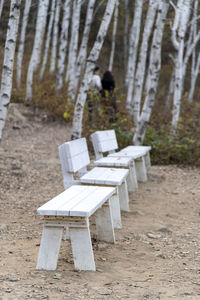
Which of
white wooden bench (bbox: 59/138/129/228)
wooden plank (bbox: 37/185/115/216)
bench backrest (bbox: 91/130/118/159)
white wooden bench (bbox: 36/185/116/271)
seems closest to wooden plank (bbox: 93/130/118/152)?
bench backrest (bbox: 91/130/118/159)

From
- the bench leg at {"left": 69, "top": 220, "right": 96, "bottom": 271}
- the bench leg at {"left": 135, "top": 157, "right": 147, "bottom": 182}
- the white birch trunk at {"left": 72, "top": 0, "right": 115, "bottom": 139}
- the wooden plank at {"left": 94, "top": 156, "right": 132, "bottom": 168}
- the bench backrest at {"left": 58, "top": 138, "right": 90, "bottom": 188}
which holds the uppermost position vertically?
the white birch trunk at {"left": 72, "top": 0, "right": 115, "bottom": 139}

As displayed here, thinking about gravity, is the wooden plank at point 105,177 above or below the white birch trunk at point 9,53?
below

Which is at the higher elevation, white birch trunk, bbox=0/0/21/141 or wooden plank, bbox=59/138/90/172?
white birch trunk, bbox=0/0/21/141

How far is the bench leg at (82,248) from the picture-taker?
120 inches

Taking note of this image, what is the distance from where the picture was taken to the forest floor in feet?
9.04

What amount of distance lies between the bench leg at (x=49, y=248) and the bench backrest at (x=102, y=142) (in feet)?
9.72

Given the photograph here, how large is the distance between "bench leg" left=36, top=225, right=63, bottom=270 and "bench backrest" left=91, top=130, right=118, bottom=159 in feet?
9.72

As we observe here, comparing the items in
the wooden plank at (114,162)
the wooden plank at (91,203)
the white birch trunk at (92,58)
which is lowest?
the wooden plank at (114,162)

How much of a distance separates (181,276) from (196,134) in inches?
234

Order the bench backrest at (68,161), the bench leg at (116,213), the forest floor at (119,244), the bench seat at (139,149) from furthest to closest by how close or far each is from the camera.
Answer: the bench seat at (139,149) < the bench leg at (116,213) < the bench backrest at (68,161) < the forest floor at (119,244)

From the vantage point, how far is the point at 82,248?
309 cm

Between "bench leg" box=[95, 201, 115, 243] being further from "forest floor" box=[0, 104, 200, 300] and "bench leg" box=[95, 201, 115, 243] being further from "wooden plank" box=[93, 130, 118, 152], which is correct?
"wooden plank" box=[93, 130, 118, 152]

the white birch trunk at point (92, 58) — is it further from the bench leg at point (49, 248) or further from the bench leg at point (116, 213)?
the bench leg at point (49, 248)

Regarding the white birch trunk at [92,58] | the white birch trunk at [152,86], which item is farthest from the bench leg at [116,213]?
the white birch trunk at [92,58]
